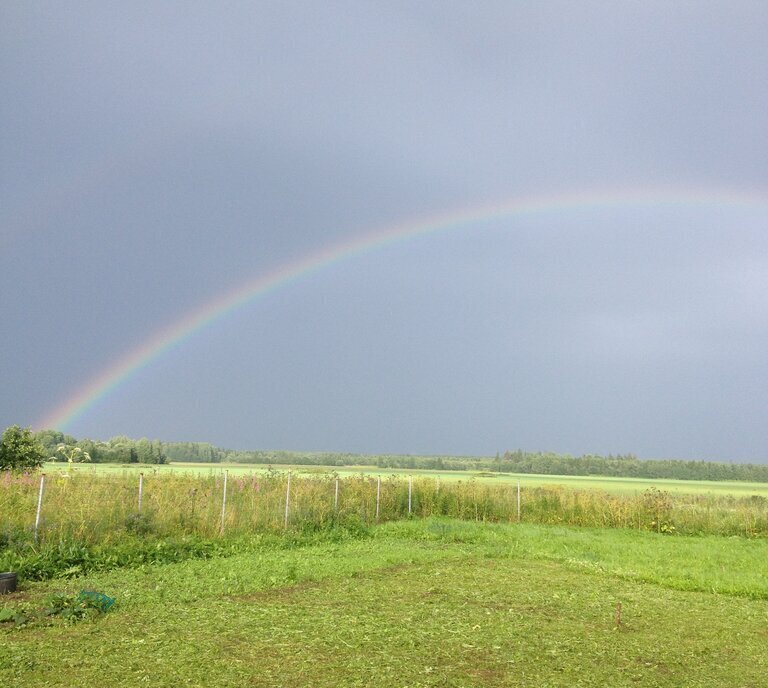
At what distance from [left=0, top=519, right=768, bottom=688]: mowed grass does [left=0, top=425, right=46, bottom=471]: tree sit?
21431mm

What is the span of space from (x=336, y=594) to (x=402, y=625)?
6.89 feet

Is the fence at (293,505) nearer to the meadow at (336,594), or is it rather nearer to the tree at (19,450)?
the meadow at (336,594)

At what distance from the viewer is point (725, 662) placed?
700 centimetres

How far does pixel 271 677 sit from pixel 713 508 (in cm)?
2117

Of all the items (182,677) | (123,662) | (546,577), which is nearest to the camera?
(182,677)

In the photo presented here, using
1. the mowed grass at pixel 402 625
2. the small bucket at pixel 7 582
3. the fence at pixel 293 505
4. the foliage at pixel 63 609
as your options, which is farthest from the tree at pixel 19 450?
the foliage at pixel 63 609

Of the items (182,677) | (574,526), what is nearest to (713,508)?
(574,526)

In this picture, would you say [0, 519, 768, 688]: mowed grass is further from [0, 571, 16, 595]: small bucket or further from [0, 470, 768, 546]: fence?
[0, 470, 768, 546]: fence

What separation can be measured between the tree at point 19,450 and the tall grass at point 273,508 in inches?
519

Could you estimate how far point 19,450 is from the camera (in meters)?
30.1

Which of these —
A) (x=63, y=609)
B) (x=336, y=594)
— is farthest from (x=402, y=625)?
(x=63, y=609)

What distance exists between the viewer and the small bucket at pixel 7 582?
29.3 ft

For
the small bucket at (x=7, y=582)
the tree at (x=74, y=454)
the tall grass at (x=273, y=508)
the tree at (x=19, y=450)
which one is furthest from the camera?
the tree at (x=19, y=450)

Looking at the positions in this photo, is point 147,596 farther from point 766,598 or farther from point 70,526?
point 766,598
